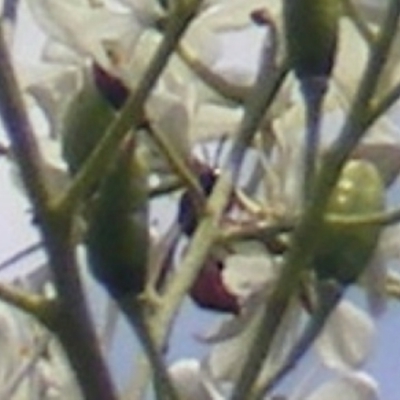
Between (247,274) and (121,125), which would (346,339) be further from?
(121,125)

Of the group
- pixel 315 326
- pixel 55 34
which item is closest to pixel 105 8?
pixel 55 34

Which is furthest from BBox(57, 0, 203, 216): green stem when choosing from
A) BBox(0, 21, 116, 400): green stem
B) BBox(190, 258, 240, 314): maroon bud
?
BBox(190, 258, 240, 314): maroon bud

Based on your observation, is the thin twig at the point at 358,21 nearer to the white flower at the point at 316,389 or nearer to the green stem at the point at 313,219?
the green stem at the point at 313,219

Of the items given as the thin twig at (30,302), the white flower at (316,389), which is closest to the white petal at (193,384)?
the white flower at (316,389)

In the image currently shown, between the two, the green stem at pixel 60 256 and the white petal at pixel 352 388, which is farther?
the white petal at pixel 352 388

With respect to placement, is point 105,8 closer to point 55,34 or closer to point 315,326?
point 55,34

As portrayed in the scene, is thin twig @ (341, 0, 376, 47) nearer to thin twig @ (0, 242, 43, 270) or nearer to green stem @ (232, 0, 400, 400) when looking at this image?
green stem @ (232, 0, 400, 400)
